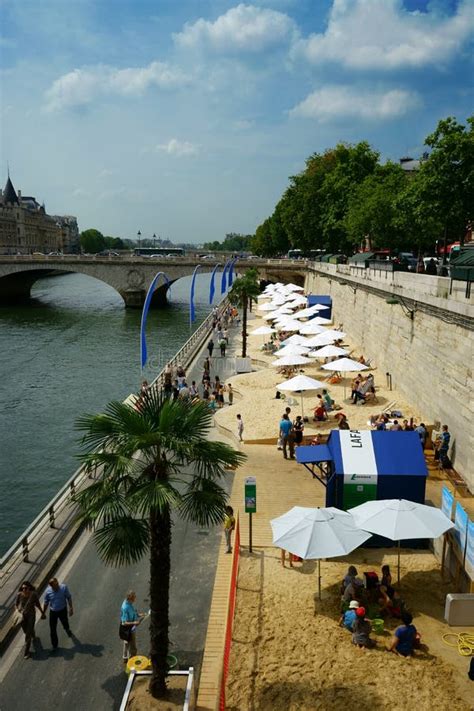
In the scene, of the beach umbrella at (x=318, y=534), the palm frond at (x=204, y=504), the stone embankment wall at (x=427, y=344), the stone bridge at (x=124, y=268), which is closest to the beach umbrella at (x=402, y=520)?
the beach umbrella at (x=318, y=534)

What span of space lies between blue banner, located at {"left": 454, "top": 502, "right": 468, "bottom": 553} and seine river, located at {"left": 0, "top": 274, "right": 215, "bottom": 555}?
33.6 feet

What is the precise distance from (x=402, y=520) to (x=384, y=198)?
3523 cm

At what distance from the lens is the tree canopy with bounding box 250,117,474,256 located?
2658cm

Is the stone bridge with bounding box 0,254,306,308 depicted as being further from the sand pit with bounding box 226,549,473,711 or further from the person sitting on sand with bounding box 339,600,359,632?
the person sitting on sand with bounding box 339,600,359,632

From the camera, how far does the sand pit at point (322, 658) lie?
27.2ft

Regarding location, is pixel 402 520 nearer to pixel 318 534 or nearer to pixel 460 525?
pixel 460 525

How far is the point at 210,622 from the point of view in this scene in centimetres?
1012

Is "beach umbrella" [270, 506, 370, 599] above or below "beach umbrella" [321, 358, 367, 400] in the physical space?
below

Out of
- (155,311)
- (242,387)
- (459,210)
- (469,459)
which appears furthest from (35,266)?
(469,459)

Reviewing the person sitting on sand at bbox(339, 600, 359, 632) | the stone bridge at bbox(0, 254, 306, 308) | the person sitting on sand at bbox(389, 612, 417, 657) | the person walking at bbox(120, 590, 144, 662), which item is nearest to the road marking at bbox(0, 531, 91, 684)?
the person walking at bbox(120, 590, 144, 662)

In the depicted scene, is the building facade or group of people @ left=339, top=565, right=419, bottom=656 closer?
group of people @ left=339, top=565, right=419, bottom=656

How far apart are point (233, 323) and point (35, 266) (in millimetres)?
35767

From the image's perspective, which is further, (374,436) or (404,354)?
(404,354)

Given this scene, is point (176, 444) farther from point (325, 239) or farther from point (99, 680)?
point (325, 239)
